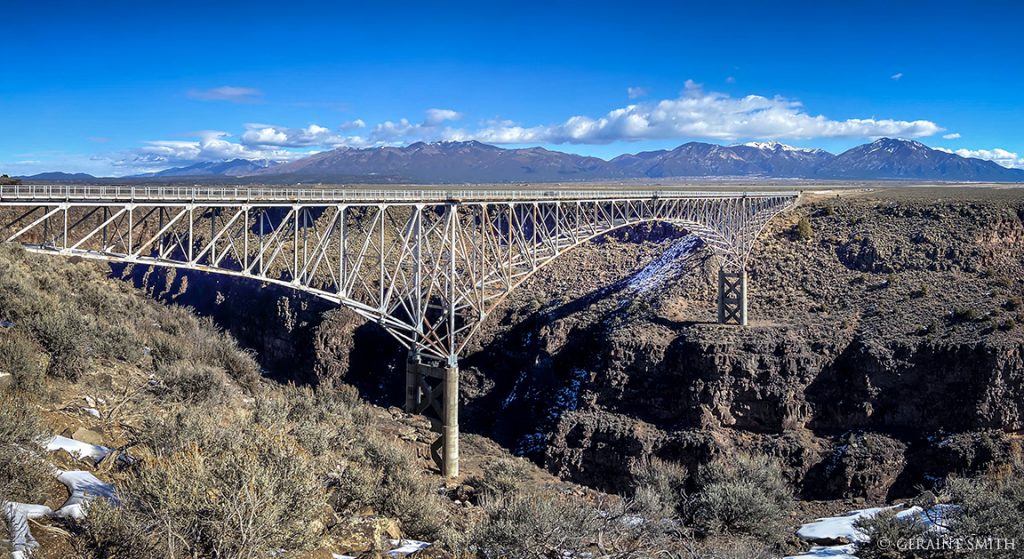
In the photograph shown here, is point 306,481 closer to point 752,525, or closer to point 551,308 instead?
point 752,525

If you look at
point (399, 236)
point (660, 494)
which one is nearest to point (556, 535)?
point (660, 494)

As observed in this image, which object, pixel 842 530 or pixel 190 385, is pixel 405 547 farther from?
pixel 842 530

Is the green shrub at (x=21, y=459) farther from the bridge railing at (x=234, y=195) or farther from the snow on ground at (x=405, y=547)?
the bridge railing at (x=234, y=195)

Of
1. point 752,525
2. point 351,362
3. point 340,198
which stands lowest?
point 351,362

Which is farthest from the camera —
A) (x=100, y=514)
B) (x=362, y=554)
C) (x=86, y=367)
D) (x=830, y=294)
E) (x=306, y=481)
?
(x=830, y=294)

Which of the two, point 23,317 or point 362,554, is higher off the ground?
point 23,317

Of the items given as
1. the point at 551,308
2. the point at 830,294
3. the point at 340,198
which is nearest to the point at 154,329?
the point at 340,198
